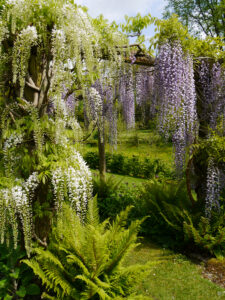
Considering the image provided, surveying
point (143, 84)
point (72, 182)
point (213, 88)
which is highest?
point (143, 84)

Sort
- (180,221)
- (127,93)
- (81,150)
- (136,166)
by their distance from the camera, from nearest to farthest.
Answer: (81,150) < (180,221) < (127,93) < (136,166)

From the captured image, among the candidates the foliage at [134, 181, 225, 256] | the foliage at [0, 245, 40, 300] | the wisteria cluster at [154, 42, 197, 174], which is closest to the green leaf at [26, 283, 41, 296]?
the foliage at [0, 245, 40, 300]

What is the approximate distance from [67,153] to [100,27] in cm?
220

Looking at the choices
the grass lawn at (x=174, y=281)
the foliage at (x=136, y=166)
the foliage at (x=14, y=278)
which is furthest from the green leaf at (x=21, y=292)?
the foliage at (x=136, y=166)

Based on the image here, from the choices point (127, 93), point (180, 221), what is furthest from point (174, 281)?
point (127, 93)

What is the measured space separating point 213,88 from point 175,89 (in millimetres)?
1210

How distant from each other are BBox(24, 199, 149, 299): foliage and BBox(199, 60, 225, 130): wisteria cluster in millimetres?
2951

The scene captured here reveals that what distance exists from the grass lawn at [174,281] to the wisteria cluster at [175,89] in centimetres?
213

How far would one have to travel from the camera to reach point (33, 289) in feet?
9.78

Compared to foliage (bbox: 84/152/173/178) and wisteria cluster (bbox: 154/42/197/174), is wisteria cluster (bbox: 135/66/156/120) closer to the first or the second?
wisteria cluster (bbox: 154/42/197/174)

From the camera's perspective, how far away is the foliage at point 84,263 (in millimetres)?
2652

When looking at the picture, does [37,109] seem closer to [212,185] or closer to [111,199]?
[212,185]

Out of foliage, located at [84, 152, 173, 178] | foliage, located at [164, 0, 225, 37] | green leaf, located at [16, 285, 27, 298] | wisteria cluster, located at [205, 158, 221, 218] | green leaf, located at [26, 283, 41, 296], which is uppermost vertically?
foliage, located at [164, 0, 225, 37]

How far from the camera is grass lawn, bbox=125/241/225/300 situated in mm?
3502
